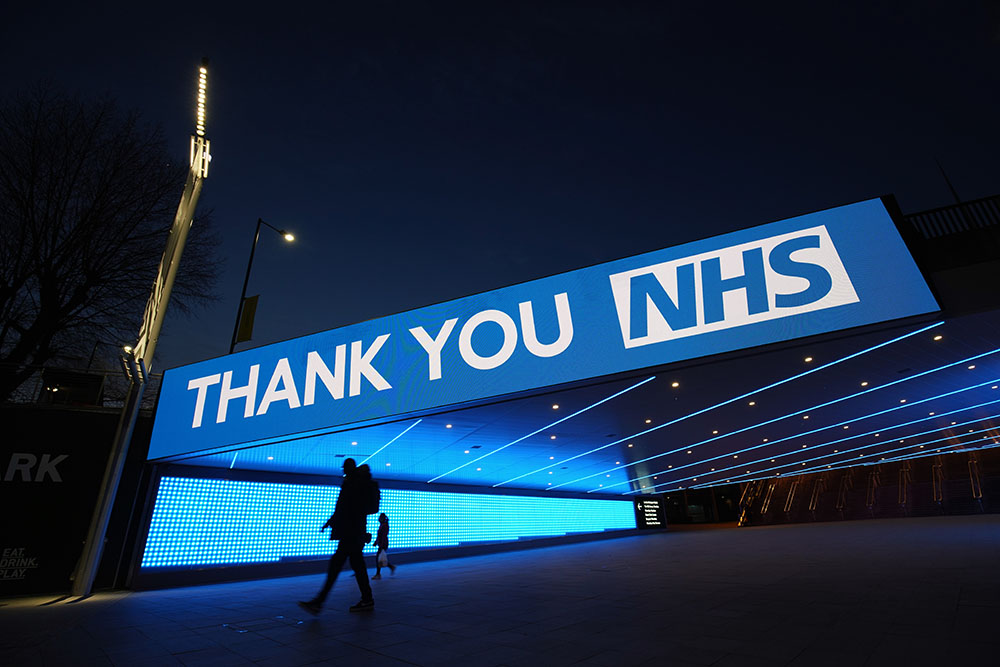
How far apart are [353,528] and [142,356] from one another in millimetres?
6546

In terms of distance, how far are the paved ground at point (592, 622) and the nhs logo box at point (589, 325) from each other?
3.10m

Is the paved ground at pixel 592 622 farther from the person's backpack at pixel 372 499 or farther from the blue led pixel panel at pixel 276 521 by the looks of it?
the blue led pixel panel at pixel 276 521

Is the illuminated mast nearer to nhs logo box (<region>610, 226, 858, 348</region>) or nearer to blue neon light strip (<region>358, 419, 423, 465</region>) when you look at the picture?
blue neon light strip (<region>358, 419, 423, 465</region>)

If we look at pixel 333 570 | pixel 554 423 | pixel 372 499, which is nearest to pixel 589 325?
pixel 554 423

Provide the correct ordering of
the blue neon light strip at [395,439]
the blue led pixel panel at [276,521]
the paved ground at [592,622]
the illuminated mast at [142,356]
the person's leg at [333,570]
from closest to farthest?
the paved ground at [592,622]
the person's leg at [333,570]
the illuminated mast at [142,356]
the blue neon light strip at [395,439]
the blue led pixel panel at [276,521]

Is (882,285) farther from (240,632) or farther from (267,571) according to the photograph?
(267,571)

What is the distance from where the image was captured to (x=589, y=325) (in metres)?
7.41

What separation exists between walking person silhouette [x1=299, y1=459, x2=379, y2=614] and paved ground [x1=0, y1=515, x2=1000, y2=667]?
0.26m

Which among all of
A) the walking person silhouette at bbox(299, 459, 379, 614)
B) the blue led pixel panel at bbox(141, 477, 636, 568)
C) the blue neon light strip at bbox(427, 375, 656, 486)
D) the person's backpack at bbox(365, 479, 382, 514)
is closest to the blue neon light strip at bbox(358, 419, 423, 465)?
the person's backpack at bbox(365, 479, 382, 514)

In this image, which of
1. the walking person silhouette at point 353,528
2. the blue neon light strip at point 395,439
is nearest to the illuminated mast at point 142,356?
the blue neon light strip at point 395,439

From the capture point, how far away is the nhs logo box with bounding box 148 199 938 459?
6430mm

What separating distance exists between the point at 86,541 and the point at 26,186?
9.63m

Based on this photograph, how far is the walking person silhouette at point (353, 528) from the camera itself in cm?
575

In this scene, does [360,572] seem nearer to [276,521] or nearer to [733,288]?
[733,288]
